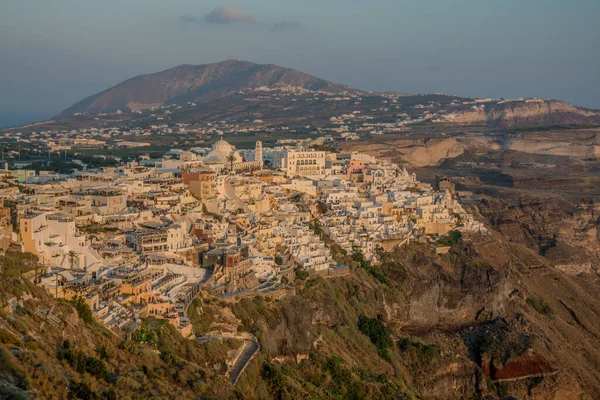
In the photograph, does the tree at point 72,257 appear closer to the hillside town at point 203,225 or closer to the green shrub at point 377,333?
the hillside town at point 203,225

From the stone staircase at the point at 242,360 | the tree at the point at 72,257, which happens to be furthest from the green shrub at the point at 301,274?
the tree at the point at 72,257

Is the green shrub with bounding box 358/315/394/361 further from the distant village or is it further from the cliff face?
the cliff face

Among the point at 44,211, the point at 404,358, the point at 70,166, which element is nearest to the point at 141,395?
the point at 44,211

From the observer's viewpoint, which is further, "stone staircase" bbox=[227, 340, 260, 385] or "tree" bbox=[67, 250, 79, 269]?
"tree" bbox=[67, 250, 79, 269]

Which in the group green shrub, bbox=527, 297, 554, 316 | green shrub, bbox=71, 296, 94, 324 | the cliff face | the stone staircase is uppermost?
green shrub, bbox=71, 296, 94, 324

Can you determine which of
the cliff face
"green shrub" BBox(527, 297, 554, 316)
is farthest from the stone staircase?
the cliff face

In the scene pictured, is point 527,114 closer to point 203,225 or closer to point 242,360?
point 203,225
